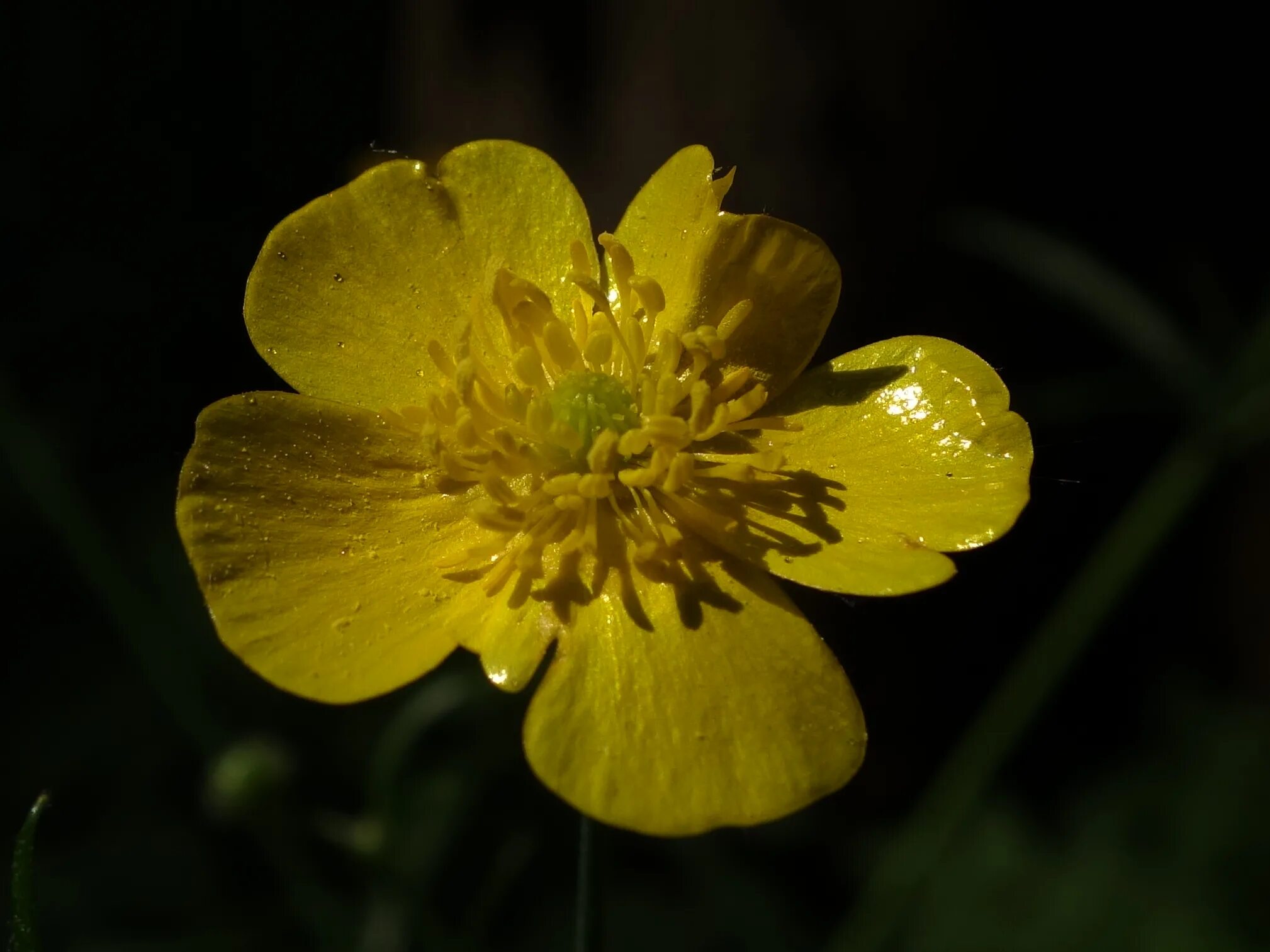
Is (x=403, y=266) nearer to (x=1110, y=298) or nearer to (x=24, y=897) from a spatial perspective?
(x=24, y=897)

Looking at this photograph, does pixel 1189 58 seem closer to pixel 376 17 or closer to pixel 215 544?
pixel 376 17

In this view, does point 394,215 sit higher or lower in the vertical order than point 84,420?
higher

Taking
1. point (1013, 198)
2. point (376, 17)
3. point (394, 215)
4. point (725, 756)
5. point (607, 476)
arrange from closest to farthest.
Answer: point (725, 756) < point (607, 476) < point (394, 215) < point (1013, 198) < point (376, 17)

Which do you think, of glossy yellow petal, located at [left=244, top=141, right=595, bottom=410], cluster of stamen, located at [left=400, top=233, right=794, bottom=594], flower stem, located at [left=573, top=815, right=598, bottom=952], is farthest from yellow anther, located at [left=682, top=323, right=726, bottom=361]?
flower stem, located at [left=573, top=815, right=598, bottom=952]

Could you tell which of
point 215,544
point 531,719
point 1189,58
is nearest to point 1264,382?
point 1189,58

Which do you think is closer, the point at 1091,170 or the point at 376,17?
the point at 1091,170

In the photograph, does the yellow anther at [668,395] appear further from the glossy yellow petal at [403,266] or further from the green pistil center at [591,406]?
the glossy yellow petal at [403,266]

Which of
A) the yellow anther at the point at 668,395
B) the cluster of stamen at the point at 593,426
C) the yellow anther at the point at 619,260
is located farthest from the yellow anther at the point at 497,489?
the yellow anther at the point at 619,260
